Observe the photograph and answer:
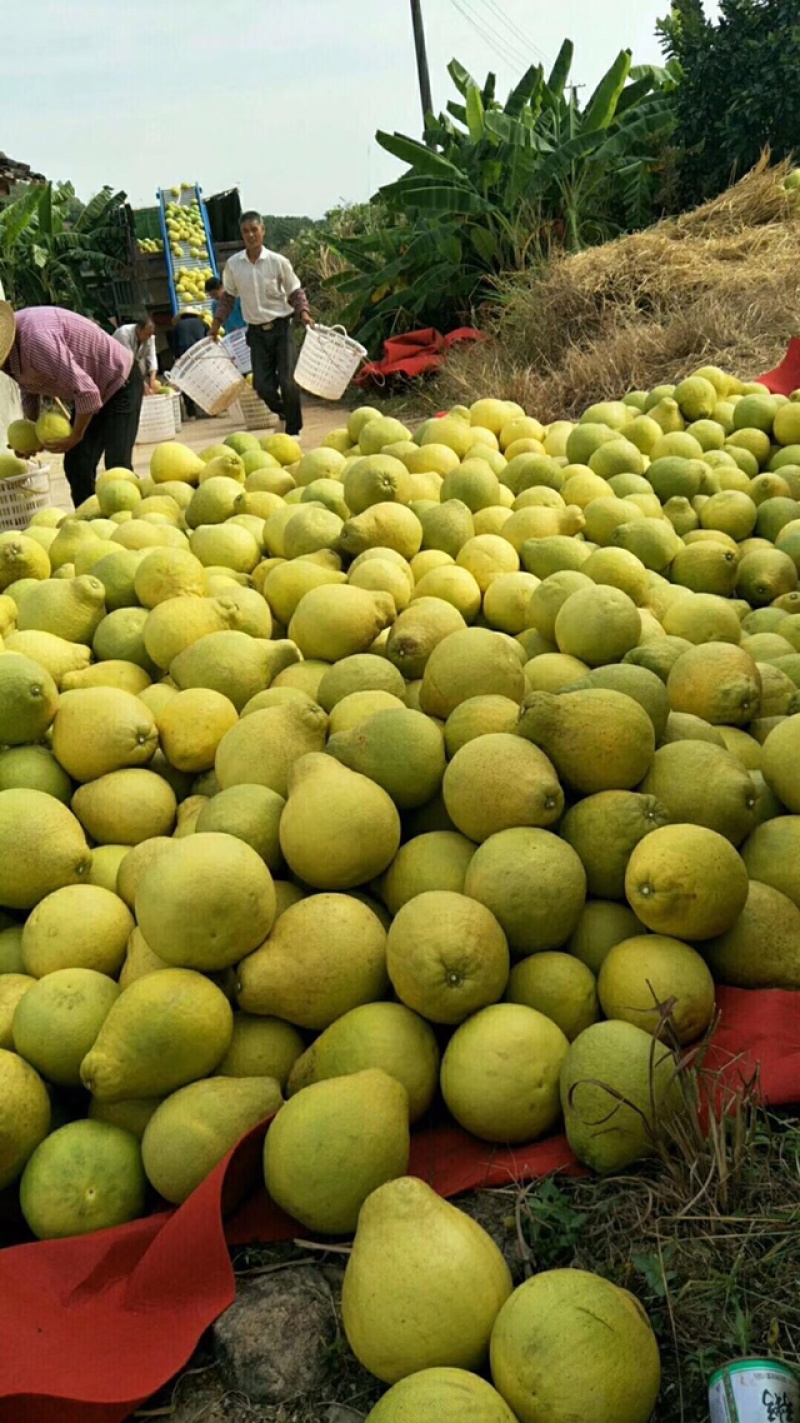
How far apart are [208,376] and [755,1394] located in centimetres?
906

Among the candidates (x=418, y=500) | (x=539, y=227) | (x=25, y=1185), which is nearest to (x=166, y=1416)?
(x=25, y=1185)

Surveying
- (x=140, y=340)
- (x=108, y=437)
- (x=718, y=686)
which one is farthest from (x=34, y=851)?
(x=140, y=340)

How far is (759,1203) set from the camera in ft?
4.85

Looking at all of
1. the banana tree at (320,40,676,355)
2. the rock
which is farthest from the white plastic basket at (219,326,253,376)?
the rock

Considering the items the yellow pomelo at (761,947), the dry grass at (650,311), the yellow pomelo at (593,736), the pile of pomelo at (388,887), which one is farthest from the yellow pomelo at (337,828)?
the dry grass at (650,311)

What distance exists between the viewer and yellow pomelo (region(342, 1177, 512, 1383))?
1.31 metres

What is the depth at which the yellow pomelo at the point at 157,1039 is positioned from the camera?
1.72 m

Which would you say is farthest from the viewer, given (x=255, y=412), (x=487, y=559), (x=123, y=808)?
(x=255, y=412)

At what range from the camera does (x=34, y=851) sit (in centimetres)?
216

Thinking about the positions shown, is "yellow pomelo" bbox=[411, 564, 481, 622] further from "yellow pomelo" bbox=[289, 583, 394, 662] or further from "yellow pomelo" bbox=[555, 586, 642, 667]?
"yellow pomelo" bbox=[555, 586, 642, 667]

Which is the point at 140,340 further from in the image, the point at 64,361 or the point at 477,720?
the point at 477,720

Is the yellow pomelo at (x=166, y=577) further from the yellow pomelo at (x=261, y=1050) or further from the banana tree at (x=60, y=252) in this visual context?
the banana tree at (x=60, y=252)

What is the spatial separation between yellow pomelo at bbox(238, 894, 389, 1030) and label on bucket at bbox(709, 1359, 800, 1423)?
34.8 inches

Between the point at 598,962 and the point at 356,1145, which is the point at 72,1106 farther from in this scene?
the point at 598,962
